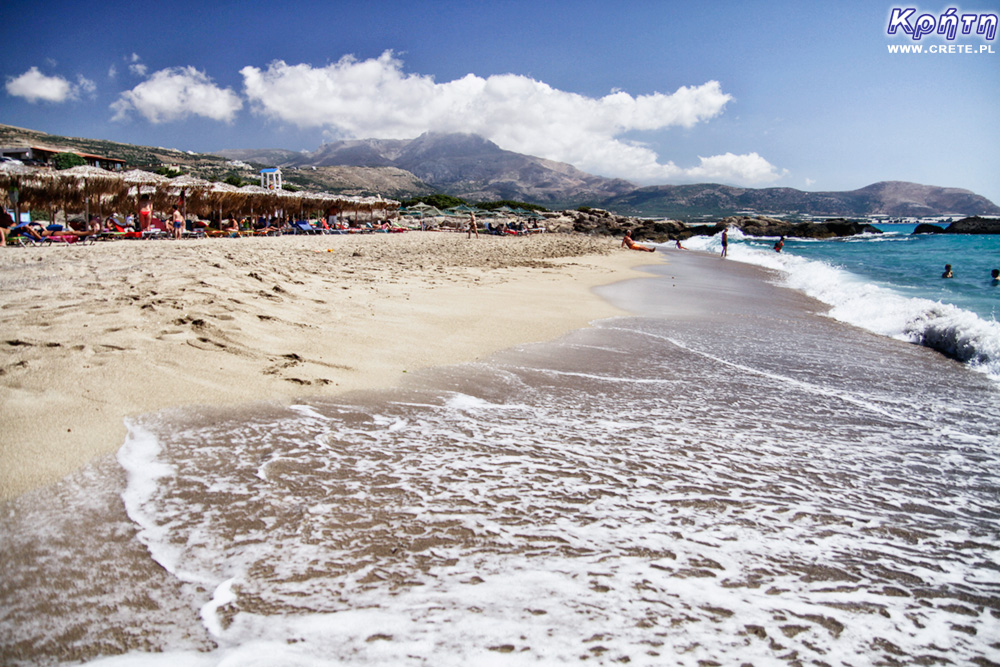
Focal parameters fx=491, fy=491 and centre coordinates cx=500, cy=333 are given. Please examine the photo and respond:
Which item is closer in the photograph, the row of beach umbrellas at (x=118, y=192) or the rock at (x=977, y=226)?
the row of beach umbrellas at (x=118, y=192)

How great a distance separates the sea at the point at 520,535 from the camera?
5.12ft

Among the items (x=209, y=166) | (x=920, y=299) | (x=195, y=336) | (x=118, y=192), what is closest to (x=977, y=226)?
(x=920, y=299)

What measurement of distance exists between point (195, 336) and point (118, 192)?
691 inches

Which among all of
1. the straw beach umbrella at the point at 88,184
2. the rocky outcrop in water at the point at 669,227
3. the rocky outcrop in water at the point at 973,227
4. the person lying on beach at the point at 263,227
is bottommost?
the person lying on beach at the point at 263,227

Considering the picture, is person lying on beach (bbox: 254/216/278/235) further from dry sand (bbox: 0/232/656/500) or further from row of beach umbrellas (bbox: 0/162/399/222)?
dry sand (bbox: 0/232/656/500)

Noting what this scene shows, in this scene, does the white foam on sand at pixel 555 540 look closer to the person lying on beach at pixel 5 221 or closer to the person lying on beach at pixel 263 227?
the person lying on beach at pixel 5 221

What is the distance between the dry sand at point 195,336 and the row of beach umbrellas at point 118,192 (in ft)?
28.9

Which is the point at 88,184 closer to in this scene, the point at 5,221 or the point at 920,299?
the point at 5,221

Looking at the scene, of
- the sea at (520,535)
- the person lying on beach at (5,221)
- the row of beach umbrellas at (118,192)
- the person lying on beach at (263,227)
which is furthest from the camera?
the person lying on beach at (263,227)

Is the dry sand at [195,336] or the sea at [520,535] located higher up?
the dry sand at [195,336]

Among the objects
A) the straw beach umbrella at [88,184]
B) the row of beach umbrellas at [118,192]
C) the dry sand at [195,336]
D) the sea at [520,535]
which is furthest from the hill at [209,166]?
the sea at [520,535]

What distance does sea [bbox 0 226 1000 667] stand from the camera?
5.12ft

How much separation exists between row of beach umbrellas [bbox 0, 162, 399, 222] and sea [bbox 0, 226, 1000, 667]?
1752 centimetres

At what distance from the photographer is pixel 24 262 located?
8.54m
